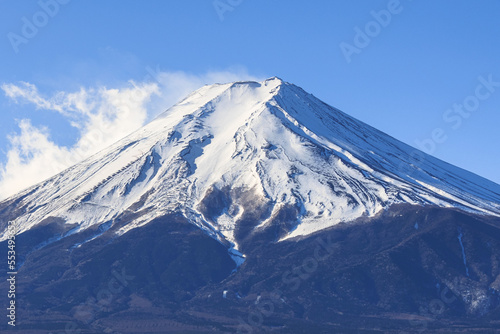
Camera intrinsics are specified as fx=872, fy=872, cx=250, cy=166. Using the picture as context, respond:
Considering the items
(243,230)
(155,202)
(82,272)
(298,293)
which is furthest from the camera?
(155,202)

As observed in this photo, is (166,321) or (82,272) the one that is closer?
(166,321)

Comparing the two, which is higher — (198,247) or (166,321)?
(198,247)

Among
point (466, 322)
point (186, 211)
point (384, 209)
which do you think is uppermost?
point (186, 211)

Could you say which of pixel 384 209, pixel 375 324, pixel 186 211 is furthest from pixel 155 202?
pixel 375 324

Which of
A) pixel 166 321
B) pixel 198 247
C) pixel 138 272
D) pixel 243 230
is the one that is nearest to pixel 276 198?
pixel 243 230

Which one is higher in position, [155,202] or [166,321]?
[155,202]

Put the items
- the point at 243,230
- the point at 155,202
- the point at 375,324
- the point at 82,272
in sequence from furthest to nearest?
the point at 155,202, the point at 243,230, the point at 82,272, the point at 375,324

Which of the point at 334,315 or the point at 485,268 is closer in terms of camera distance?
the point at 334,315

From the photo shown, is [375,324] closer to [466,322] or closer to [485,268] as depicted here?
[466,322]

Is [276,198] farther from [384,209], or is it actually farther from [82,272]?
[82,272]
